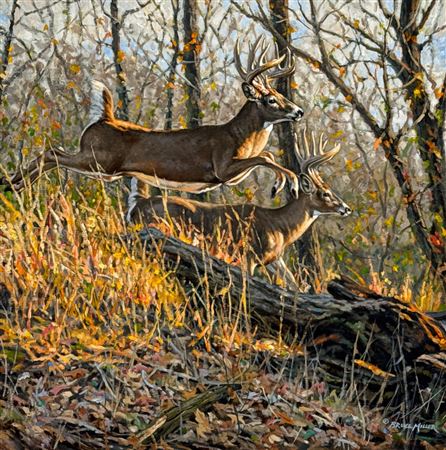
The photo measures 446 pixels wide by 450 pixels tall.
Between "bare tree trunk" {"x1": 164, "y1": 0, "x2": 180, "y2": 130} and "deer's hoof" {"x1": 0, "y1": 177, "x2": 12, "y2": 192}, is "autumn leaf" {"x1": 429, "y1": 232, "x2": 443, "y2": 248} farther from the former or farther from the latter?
"deer's hoof" {"x1": 0, "y1": 177, "x2": 12, "y2": 192}

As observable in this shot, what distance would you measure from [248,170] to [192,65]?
169 centimetres

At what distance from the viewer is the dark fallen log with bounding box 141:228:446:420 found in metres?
7.08

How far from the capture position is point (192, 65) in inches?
386

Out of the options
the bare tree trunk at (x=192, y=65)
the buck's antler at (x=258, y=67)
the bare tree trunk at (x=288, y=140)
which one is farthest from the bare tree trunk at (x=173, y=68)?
the buck's antler at (x=258, y=67)

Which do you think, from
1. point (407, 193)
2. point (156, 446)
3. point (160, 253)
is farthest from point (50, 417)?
point (407, 193)

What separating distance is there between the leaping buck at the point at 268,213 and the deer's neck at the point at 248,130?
1.24ft

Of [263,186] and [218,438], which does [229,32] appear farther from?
[218,438]

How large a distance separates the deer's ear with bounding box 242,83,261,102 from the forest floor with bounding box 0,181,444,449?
180 centimetres

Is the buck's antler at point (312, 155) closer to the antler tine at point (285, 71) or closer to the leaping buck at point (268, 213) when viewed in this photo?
the leaping buck at point (268, 213)

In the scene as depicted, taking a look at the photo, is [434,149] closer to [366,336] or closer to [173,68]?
[366,336]

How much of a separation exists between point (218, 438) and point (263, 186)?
4053 mm

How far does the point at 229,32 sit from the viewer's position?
10.5m
